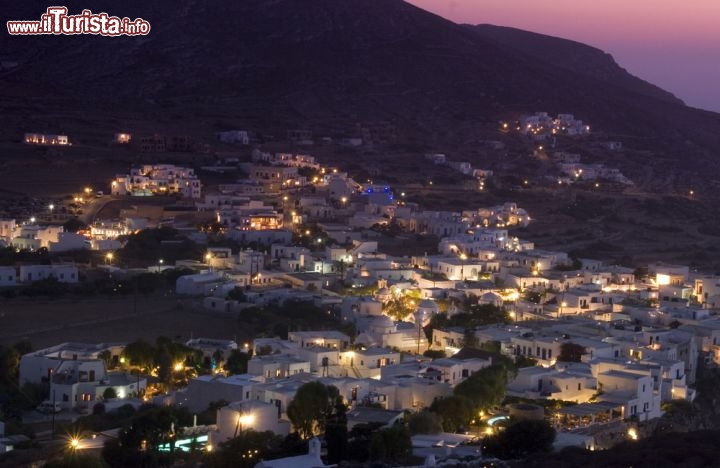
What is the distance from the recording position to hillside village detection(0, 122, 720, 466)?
16812 millimetres

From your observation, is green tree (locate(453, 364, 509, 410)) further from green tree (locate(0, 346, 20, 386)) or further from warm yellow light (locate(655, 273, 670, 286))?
warm yellow light (locate(655, 273, 670, 286))

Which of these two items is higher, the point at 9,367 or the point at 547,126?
the point at 547,126

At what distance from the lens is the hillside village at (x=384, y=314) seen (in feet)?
55.2

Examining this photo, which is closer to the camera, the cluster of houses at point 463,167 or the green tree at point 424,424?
the green tree at point 424,424

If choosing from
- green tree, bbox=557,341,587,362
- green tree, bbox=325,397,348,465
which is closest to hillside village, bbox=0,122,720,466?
green tree, bbox=557,341,587,362

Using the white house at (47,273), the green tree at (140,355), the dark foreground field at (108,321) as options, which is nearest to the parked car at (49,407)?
the green tree at (140,355)

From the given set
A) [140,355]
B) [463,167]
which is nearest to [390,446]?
[140,355]

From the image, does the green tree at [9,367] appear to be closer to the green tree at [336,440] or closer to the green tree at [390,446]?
the green tree at [336,440]

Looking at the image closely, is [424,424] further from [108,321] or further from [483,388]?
[108,321]

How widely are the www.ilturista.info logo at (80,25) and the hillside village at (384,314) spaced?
95.1ft

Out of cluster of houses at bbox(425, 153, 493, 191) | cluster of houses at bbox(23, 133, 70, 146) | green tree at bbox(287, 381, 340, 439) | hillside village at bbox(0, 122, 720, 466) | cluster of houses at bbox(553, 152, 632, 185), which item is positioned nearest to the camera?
green tree at bbox(287, 381, 340, 439)

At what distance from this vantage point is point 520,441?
43.1 ft

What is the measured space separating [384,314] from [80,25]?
158 feet

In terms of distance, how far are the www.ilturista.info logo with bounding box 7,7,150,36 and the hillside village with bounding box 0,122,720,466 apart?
95.1ft
